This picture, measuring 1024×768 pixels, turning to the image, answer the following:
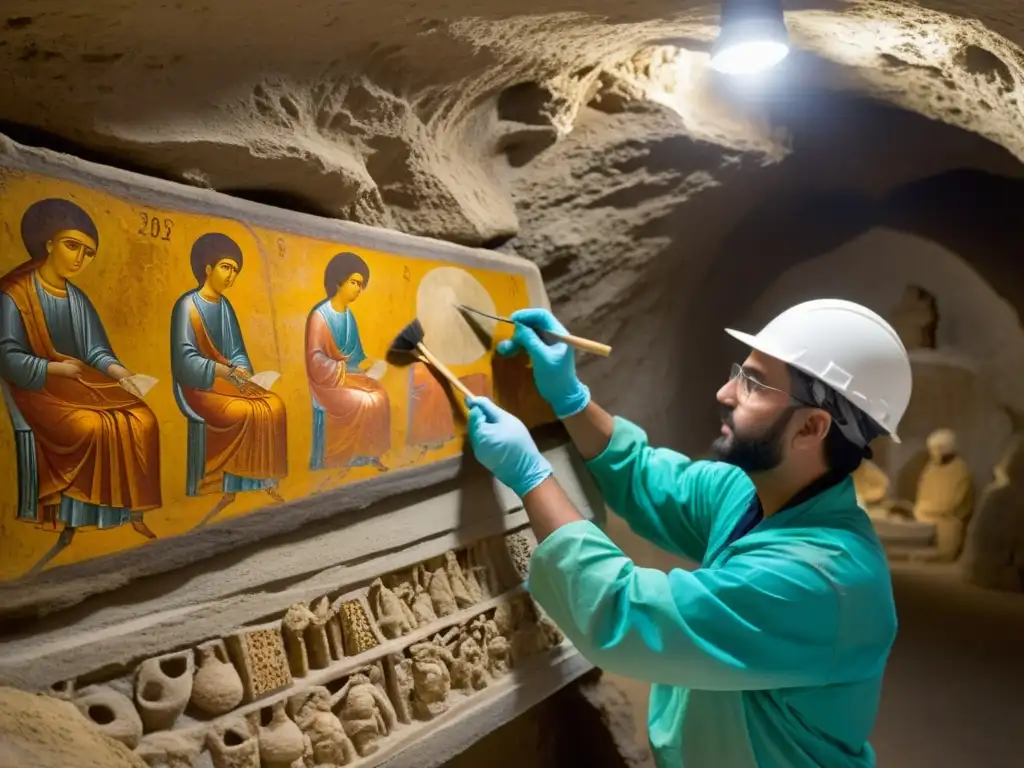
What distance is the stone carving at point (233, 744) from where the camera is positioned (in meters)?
1.54

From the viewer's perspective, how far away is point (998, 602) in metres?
5.09

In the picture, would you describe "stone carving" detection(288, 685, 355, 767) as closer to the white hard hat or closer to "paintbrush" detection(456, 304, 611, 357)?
"paintbrush" detection(456, 304, 611, 357)

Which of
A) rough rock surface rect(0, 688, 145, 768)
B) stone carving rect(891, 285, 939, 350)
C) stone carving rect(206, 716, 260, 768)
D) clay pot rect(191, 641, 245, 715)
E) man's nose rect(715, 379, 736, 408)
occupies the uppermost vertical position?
man's nose rect(715, 379, 736, 408)

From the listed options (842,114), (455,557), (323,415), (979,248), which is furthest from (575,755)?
(979,248)

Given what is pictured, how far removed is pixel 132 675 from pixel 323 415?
64 centimetres

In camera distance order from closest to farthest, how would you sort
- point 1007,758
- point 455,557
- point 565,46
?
point 455,557
point 565,46
point 1007,758

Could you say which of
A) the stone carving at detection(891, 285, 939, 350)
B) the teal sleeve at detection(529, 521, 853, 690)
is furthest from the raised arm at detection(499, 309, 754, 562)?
the stone carving at detection(891, 285, 939, 350)

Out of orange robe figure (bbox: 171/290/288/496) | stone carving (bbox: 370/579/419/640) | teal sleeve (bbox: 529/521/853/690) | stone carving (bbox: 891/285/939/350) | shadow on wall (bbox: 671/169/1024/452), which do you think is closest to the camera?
orange robe figure (bbox: 171/290/288/496)

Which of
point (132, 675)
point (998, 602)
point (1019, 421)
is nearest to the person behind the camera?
point (132, 675)

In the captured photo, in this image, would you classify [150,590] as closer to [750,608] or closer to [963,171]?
[750,608]

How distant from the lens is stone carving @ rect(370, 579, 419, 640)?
6.32 feet

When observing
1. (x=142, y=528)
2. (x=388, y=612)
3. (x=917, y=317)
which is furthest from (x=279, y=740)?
(x=917, y=317)

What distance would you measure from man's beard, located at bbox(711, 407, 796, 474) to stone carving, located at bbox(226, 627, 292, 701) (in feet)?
3.87

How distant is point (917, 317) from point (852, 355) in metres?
5.48
